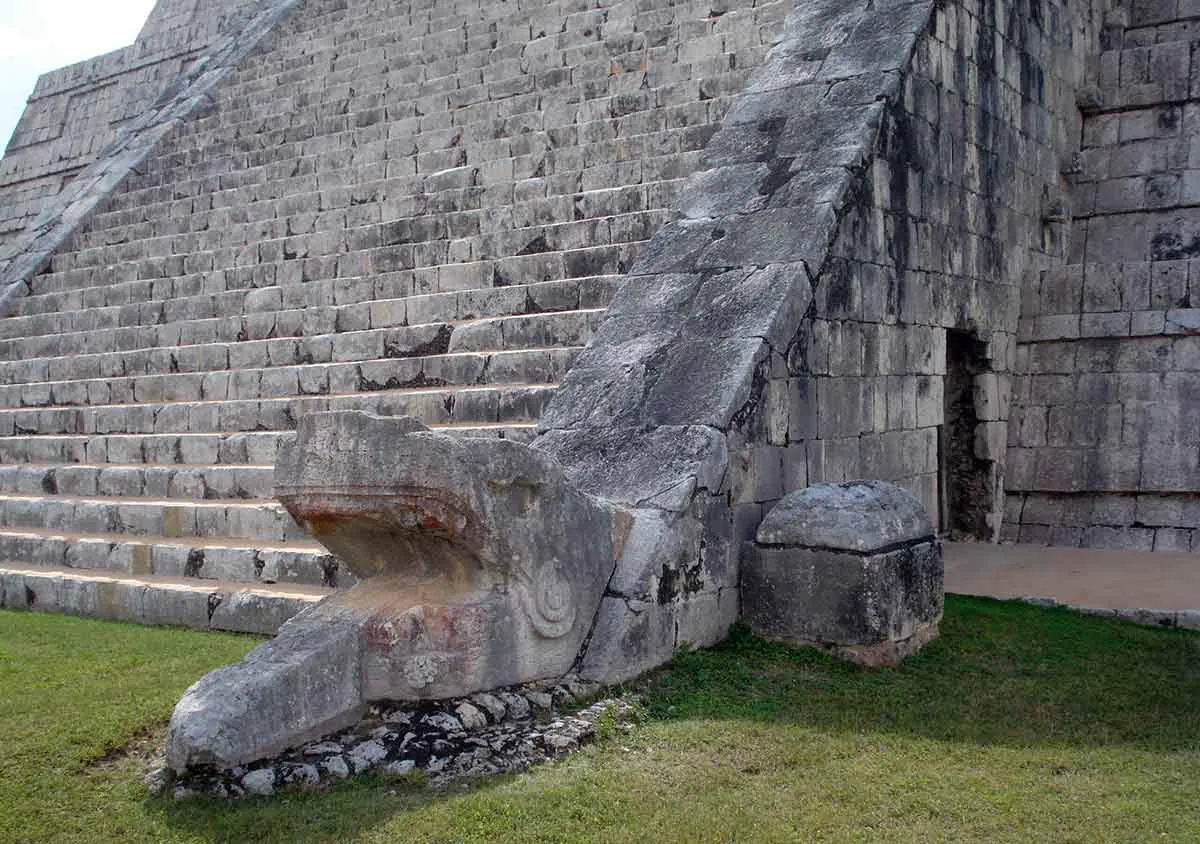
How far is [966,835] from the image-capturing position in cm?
376

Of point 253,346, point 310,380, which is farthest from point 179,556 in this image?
point 253,346

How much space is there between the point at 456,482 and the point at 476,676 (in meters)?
0.76

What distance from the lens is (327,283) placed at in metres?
9.12

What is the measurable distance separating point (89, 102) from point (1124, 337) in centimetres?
1809

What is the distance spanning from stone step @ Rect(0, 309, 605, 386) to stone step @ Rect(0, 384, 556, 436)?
0.32 meters

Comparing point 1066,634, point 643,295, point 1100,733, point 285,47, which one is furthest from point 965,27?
point 285,47

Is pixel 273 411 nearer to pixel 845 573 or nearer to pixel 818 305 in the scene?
pixel 818 305

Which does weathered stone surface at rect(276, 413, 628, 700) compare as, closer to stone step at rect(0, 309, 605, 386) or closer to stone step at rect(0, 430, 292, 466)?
stone step at rect(0, 309, 605, 386)

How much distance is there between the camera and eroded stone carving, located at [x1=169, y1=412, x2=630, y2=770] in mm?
4297

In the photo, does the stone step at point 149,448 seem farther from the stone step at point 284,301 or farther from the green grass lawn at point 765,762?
the green grass lawn at point 765,762

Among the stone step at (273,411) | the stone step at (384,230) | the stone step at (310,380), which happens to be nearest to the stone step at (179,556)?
the stone step at (273,411)

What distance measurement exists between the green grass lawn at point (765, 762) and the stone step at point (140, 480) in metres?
1.74

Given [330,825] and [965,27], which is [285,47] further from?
[330,825]

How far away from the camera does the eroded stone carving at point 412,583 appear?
169 inches
